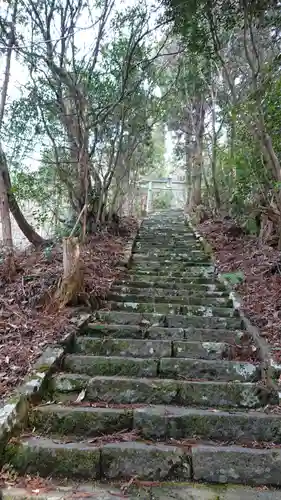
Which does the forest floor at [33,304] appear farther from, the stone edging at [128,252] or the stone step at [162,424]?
the stone step at [162,424]

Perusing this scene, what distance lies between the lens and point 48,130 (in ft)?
25.9

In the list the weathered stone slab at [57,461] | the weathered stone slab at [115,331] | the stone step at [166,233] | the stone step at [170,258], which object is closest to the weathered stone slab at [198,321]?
the weathered stone slab at [115,331]

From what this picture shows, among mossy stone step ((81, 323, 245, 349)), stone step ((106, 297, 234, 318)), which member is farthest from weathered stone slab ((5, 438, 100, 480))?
stone step ((106, 297, 234, 318))

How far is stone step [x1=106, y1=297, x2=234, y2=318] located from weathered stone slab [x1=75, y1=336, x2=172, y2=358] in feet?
3.37

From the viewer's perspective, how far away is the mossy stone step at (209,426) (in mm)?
2764

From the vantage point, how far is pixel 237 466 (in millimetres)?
2461

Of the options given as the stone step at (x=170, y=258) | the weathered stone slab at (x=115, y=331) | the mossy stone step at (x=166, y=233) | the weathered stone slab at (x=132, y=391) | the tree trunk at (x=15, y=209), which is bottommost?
the weathered stone slab at (x=132, y=391)

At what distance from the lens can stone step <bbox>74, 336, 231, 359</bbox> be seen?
3785mm

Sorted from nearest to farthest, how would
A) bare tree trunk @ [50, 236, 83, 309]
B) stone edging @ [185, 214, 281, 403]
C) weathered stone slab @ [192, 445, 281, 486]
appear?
1. weathered stone slab @ [192, 445, 281, 486]
2. stone edging @ [185, 214, 281, 403]
3. bare tree trunk @ [50, 236, 83, 309]

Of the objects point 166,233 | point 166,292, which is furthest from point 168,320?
point 166,233

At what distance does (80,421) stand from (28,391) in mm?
448

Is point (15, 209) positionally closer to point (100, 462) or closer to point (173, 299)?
point (173, 299)

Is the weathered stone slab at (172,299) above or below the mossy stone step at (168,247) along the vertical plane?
below

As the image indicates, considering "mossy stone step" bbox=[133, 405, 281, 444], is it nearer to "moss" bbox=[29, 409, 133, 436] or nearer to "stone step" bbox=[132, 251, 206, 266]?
"moss" bbox=[29, 409, 133, 436]
